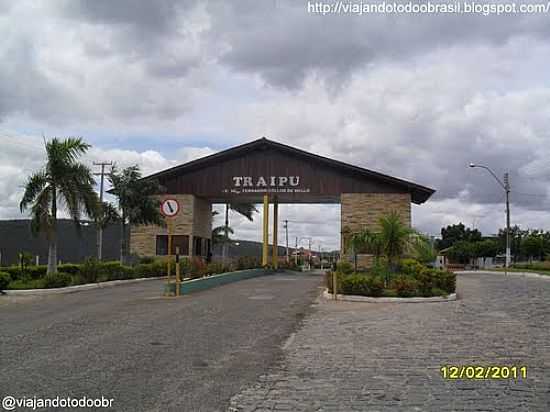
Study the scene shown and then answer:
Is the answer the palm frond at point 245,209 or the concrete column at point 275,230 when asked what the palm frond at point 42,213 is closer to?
the concrete column at point 275,230

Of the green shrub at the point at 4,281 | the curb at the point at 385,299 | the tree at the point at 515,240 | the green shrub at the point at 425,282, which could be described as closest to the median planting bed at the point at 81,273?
the green shrub at the point at 4,281

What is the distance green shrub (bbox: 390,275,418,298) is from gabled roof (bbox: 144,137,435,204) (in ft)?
60.7

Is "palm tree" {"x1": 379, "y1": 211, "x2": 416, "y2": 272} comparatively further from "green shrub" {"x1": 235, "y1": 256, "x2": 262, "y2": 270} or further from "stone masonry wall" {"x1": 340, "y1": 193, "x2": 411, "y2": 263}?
"stone masonry wall" {"x1": 340, "y1": 193, "x2": 411, "y2": 263}

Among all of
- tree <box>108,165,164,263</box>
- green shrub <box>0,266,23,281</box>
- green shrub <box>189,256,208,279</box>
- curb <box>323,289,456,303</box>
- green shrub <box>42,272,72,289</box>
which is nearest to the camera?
curb <box>323,289,456,303</box>

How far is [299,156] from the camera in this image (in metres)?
36.6

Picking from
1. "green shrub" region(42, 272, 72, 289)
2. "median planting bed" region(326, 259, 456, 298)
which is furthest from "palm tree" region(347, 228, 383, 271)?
"green shrub" region(42, 272, 72, 289)

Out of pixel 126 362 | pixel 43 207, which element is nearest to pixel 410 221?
pixel 43 207

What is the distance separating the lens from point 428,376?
23.9ft

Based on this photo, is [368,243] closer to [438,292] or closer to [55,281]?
[438,292]

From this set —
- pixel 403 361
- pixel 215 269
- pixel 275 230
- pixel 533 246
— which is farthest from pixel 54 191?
pixel 533 246

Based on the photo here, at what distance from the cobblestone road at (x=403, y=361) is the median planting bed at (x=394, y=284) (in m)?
2.37

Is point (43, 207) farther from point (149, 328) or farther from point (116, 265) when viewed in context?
point (149, 328)

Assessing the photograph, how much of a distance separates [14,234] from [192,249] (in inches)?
568
